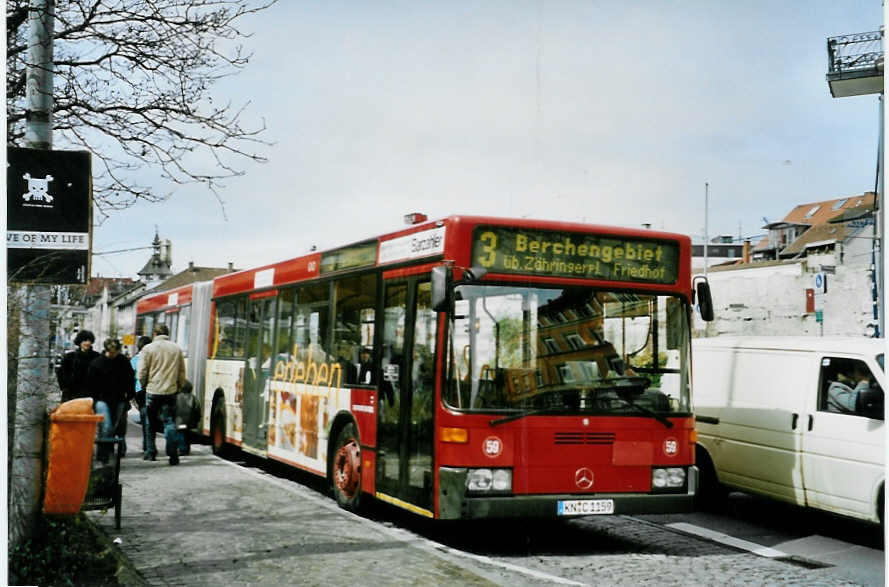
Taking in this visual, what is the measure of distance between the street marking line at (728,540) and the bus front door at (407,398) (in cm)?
304

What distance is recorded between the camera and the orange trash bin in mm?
6828

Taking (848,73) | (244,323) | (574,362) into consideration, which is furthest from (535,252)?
(244,323)

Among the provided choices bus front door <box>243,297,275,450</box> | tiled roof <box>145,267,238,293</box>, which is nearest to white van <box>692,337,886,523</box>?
bus front door <box>243,297,275,450</box>

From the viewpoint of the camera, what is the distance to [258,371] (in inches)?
531

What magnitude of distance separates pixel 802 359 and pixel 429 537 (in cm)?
419

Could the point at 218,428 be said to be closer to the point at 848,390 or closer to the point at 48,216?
the point at 848,390

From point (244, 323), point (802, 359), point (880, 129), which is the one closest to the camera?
point (802, 359)

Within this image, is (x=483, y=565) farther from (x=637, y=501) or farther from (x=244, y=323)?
(x=244, y=323)

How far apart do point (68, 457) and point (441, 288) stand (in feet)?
9.79

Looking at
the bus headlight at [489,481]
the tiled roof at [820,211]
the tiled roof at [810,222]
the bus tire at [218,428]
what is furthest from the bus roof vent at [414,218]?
the tiled roof at [810,222]

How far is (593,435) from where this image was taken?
8.16m

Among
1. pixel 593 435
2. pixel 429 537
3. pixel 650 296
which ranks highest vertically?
pixel 650 296

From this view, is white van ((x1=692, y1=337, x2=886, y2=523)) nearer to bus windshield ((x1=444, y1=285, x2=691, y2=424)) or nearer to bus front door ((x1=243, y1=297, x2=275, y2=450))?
bus windshield ((x1=444, y1=285, x2=691, y2=424))

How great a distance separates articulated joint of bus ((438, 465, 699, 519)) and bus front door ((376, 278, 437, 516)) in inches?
12.8
